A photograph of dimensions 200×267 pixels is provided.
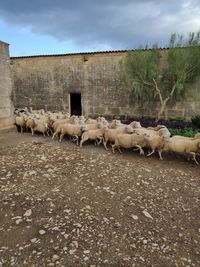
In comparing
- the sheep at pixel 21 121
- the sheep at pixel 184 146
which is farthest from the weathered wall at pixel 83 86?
the sheep at pixel 184 146

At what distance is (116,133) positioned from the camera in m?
8.42

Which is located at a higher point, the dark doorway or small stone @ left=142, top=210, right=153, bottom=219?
the dark doorway

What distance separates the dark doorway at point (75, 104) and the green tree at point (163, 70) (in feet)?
13.5

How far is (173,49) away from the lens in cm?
1309

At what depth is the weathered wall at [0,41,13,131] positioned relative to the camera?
1062 cm

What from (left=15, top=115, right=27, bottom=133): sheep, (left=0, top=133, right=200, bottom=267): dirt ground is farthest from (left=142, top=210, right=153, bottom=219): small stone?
(left=15, top=115, right=27, bottom=133): sheep

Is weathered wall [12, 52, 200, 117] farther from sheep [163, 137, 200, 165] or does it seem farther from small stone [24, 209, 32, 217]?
small stone [24, 209, 32, 217]

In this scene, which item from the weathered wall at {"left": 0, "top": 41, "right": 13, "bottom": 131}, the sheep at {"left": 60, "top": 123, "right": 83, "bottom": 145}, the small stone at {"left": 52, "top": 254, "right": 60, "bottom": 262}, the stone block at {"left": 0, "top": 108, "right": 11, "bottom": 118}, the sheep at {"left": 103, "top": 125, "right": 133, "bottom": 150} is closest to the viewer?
the small stone at {"left": 52, "top": 254, "right": 60, "bottom": 262}

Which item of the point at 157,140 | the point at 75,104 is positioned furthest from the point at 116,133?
the point at 75,104

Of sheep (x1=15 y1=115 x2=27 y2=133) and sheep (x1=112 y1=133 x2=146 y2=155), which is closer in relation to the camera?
sheep (x1=112 y1=133 x2=146 y2=155)

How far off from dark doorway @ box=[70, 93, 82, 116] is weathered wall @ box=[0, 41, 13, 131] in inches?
263

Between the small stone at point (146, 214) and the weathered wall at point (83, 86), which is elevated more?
the weathered wall at point (83, 86)

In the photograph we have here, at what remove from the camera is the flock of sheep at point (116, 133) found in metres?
7.46

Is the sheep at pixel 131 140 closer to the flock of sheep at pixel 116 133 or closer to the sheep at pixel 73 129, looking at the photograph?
the flock of sheep at pixel 116 133
